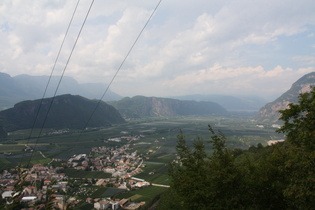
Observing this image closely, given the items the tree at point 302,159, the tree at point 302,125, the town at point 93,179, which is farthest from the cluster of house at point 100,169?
the tree at point 302,125

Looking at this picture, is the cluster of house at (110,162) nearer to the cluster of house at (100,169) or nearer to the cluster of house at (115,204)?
the cluster of house at (100,169)

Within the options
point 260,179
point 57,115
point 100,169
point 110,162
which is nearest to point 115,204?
point 100,169

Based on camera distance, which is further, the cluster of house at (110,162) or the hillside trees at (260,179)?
the cluster of house at (110,162)

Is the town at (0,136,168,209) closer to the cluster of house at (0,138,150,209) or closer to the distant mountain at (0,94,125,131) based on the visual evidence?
the cluster of house at (0,138,150,209)

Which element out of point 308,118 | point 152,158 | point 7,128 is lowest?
point 152,158

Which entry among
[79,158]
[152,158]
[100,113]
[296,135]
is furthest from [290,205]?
[100,113]

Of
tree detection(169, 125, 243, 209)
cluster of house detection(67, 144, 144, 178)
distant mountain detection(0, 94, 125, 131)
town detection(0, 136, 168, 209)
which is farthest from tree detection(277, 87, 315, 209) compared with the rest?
distant mountain detection(0, 94, 125, 131)

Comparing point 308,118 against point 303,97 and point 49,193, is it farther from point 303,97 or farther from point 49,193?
point 49,193

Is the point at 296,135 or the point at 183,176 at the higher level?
the point at 296,135
